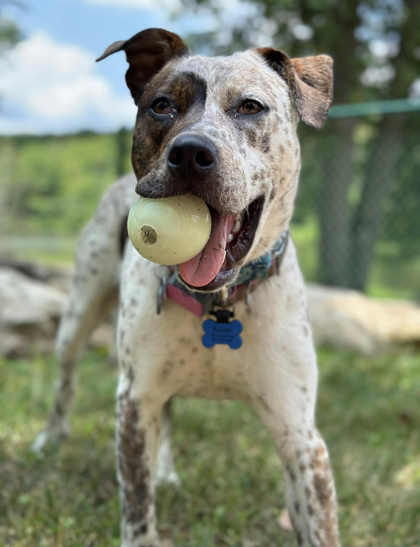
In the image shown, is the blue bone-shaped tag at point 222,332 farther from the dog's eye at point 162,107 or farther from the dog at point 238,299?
the dog's eye at point 162,107

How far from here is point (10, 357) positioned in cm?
541

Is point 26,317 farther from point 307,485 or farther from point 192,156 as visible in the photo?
point 192,156

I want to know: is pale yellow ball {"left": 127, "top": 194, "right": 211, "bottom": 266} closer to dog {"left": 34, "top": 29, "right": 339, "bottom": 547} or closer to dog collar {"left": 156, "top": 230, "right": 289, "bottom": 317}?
dog {"left": 34, "top": 29, "right": 339, "bottom": 547}

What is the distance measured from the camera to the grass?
2.76 meters

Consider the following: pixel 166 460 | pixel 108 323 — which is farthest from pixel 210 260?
pixel 108 323

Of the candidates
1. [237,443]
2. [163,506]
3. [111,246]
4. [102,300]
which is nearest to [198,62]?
[111,246]

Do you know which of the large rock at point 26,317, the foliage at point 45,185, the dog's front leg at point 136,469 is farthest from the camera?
the foliage at point 45,185

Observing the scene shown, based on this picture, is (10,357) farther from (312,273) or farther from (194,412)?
(312,273)

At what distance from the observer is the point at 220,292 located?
2.25 meters

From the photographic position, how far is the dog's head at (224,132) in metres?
1.86

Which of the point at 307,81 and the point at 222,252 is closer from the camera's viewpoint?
the point at 222,252

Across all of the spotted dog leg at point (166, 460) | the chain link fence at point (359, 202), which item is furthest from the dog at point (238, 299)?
the chain link fence at point (359, 202)

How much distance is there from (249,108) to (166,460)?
2.03 metres

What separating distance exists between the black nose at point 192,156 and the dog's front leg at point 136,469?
0.95 metres
